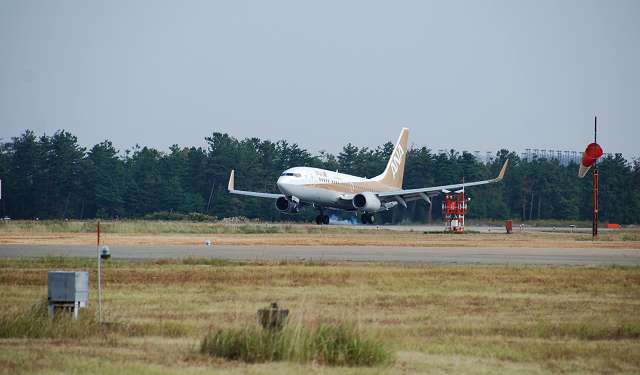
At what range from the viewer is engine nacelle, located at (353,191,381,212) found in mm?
75438

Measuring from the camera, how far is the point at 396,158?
8825 cm

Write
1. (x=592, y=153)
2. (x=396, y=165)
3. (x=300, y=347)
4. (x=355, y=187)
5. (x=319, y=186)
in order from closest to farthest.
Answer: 1. (x=300, y=347)
2. (x=592, y=153)
3. (x=319, y=186)
4. (x=355, y=187)
5. (x=396, y=165)

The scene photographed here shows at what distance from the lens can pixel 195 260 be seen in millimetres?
30562

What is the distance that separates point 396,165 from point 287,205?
15201mm

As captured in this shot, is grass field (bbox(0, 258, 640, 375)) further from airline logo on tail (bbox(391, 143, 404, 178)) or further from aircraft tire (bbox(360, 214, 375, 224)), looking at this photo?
airline logo on tail (bbox(391, 143, 404, 178))

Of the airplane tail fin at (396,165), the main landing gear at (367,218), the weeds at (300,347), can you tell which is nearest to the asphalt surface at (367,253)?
the weeds at (300,347)

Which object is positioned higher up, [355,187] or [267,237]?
[355,187]

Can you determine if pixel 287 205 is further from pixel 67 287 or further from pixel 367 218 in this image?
pixel 67 287

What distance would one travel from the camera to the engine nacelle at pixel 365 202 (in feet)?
247

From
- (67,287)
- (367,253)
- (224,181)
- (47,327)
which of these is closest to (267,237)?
(367,253)

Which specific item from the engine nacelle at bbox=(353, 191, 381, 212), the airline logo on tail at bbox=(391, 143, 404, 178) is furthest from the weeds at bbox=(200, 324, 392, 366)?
the airline logo on tail at bbox=(391, 143, 404, 178)

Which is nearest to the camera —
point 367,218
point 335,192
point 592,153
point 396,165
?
point 592,153

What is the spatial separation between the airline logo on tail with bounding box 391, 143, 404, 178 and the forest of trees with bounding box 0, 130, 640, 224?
5.46 m

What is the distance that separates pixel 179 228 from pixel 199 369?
154ft
